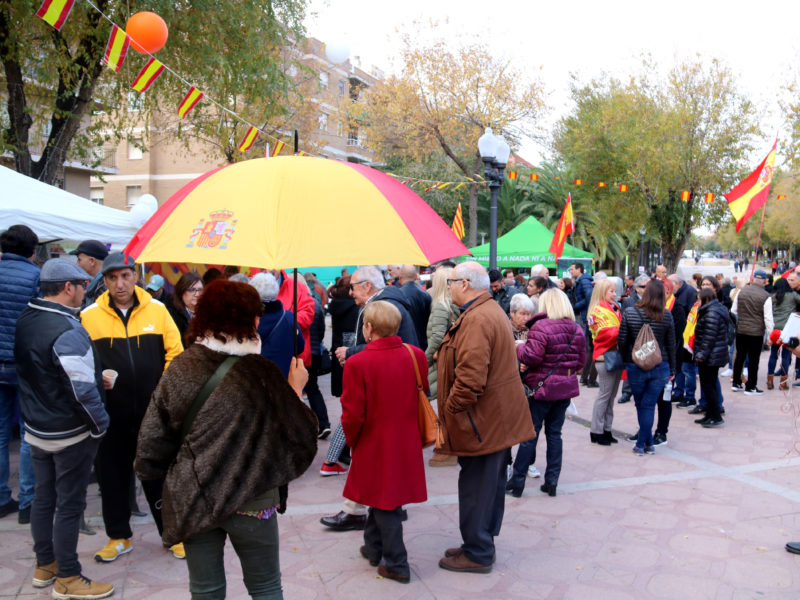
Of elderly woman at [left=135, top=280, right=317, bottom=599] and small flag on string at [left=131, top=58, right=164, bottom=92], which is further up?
small flag on string at [left=131, top=58, right=164, bottom=92]

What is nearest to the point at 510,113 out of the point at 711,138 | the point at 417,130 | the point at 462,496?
the point at 417,130

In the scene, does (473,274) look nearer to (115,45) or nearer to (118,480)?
(118,480)

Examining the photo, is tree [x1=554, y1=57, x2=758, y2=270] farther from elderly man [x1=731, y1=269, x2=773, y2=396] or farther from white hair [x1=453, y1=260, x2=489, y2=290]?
white hair [x1=453, y1=260, x2=489, y2=290]

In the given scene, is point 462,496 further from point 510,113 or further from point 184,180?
point 184,180

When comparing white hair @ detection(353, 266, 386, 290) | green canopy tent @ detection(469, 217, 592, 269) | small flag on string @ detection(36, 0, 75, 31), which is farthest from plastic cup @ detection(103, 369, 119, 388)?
green canopy tent @ detection(469, 217, 592, 269)

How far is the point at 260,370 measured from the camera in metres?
2.65

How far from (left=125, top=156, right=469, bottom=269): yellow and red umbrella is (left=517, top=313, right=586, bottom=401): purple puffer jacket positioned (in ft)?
7.06

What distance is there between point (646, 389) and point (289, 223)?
193 inches

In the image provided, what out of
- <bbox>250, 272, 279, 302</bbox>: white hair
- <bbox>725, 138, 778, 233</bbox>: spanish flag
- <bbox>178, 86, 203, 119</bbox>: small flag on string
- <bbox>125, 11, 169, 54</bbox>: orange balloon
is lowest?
<bbox>250, 272, 279, 302</bbox>: white hair

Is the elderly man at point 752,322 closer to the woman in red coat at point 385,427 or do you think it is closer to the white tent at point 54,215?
the woman in red coat at point 385,427

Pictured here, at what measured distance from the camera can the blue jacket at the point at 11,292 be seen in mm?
4527

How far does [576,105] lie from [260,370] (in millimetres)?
31144

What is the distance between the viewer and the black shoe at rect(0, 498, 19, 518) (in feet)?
15.7

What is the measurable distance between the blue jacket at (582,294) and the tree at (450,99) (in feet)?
49.3
